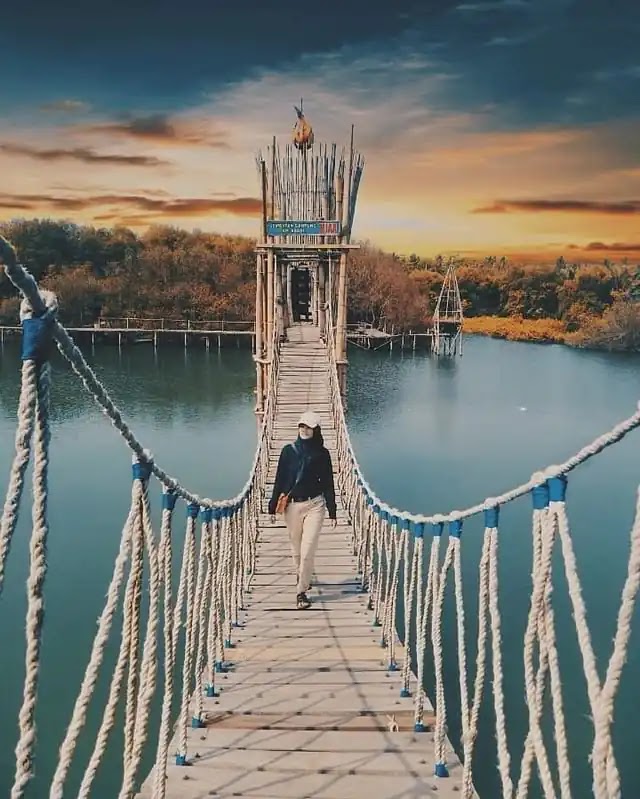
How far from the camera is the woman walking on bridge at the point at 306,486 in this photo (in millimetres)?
3453

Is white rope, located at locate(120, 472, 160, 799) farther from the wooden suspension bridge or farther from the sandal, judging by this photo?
the sandal

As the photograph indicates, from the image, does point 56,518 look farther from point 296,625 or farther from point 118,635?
point 296,625

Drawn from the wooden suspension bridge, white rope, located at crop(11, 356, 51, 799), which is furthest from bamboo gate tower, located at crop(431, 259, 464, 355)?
white rope, located at crop(11, 356, 51, 799)

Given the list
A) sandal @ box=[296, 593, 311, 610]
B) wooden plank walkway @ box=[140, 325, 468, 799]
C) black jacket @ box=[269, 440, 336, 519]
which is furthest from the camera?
sandal @ box=[296, 593, 311, 610]

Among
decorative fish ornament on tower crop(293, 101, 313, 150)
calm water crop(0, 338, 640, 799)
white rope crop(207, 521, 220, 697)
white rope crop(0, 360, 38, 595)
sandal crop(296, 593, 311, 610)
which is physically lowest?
calm water crop(0, 338, 640, 799)

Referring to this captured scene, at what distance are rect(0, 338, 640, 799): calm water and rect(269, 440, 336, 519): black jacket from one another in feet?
6.98

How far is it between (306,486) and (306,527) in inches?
8.4

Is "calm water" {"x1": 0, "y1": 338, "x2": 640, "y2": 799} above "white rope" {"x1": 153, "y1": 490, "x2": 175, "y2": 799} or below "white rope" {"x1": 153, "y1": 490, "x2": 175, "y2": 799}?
below

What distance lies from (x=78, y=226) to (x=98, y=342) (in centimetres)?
1167

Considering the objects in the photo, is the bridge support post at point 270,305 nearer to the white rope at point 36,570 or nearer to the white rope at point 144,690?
the white rope at point 144,690

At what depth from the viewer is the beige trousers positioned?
348 cm

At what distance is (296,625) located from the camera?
3.43 metres

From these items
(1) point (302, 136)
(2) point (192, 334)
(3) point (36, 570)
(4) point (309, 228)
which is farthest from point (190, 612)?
(2) point (192, 334)

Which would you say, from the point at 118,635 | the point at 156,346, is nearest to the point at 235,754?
the point at 118,635
